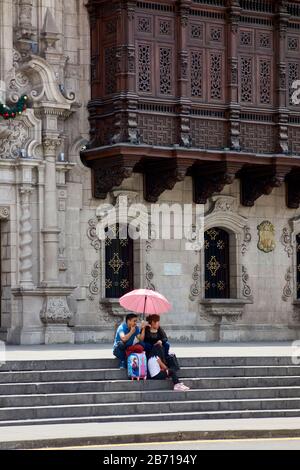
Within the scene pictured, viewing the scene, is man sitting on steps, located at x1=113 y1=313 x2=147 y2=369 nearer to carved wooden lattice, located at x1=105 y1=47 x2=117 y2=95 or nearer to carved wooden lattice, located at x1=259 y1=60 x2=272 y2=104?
carved wooden lattice, located at x1=105 y1=47 x2=117 y2=95

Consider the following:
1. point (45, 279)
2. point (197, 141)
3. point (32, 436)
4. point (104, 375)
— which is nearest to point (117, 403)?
point (104, 375)

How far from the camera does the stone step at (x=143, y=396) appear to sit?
24422 millimetres

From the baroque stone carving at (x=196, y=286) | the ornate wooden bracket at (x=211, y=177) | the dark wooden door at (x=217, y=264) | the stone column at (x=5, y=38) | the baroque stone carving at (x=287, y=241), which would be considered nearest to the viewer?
the stone column at (x=5, y=38)

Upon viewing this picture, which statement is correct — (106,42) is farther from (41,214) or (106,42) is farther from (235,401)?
(235,401)

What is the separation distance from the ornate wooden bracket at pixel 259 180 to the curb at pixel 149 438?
1349 cm

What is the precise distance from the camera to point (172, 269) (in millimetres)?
35938

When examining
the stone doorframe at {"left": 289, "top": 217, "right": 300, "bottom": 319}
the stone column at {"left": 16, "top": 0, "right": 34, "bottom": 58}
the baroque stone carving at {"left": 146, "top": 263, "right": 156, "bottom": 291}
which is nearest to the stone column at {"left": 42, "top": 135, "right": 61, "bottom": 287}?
the stone column at {"left": 16, "top": 0, "right": 34, "bottom": 58}

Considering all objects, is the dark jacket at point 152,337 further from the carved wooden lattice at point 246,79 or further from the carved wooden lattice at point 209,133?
the carved wooden lattice at point 246,79

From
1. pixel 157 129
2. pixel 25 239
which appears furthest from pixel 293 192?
pixel 25 239

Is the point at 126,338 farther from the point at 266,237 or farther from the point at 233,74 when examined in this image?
the point at 266,237

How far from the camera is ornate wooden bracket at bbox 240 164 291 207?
119 ft

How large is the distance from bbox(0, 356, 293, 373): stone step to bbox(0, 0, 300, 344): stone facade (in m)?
6.99

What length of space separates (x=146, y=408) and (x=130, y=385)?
84 centimetres

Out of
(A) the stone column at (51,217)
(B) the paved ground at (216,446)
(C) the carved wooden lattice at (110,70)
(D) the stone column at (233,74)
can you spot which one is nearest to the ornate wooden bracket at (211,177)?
(D) the stone column at (233,74)
